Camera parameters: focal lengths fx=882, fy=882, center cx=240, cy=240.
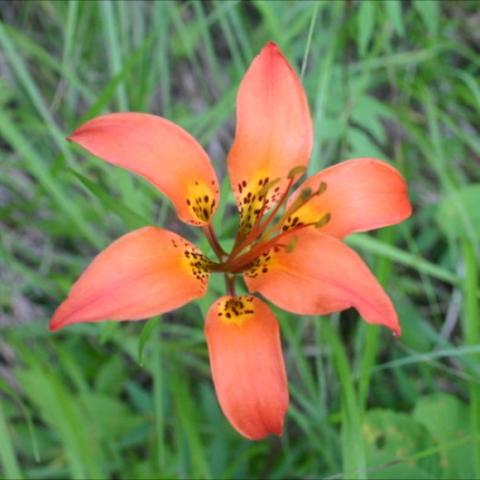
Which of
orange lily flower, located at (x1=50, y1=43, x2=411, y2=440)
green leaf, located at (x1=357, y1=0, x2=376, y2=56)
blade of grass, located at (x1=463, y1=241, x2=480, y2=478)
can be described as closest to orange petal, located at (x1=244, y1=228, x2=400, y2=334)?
orange lily flower, located at (x1=50, y1=43, x2=411, y2=440)

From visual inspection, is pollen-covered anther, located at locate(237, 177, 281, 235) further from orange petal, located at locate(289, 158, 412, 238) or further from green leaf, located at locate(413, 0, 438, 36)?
green leaf, located at locate(413, 0, 438, 36)

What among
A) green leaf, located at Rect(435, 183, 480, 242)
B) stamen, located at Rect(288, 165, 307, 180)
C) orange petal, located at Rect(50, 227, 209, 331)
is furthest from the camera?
green leaf, located at Rect(435, 183, 480, 242)

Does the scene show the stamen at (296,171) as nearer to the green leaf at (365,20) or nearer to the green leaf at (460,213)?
the green leaf at (365,20)

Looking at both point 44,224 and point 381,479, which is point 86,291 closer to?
point 381,479

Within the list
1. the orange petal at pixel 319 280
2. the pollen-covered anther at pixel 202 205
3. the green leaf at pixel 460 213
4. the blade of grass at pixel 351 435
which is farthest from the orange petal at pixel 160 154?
the green leaf at pixel 460 213

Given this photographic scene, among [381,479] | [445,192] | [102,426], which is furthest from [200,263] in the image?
[445,192]

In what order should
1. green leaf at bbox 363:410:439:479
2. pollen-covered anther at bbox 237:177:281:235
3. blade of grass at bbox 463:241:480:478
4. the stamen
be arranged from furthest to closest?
green leaf at bbox 363:410:439:479, blade of grass at bbox 463:241:480:478, pollen-covered anther at bbox 237:177:281:235, the stamen

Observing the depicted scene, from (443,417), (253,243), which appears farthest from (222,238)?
(443,417)
